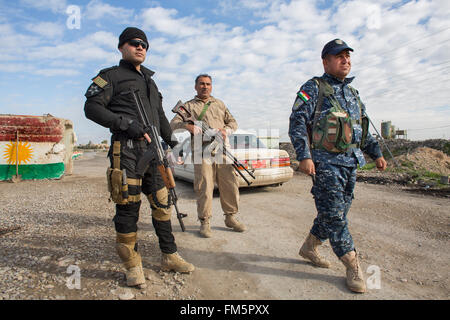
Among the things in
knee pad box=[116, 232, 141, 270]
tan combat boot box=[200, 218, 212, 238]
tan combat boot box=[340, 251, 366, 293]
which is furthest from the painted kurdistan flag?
tan combat boot box=[340, 251, 366, 293]

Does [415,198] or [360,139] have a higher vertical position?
[360,139]

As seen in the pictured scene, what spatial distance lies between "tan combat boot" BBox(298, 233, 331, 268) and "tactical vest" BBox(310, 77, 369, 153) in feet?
3.19

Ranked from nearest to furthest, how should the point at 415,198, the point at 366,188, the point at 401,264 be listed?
the point at 401,264 → the point at 415,198 → the point at 366,188

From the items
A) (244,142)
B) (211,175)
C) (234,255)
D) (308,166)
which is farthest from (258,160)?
(308,166)

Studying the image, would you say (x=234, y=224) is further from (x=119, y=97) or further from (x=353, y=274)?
(x=119, y=97)

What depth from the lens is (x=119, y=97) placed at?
96.0 inches

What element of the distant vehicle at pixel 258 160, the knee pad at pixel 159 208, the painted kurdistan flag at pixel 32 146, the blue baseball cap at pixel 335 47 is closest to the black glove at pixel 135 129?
the knee pad at pixel 159 208

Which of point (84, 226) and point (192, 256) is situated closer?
point (192, 256)

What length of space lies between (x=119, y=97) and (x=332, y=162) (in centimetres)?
205
